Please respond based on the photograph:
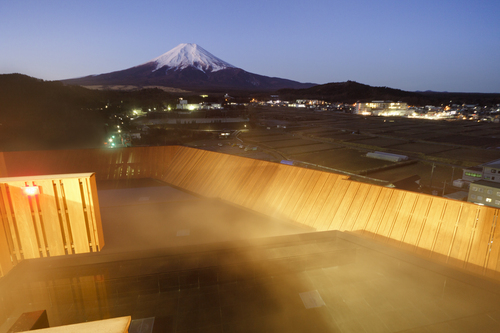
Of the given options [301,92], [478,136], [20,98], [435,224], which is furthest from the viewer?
[301,92]

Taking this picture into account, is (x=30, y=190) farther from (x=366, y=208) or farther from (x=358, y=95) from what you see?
(x=358, y=95)

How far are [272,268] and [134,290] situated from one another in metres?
2.38

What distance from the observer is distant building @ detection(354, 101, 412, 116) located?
97819mm

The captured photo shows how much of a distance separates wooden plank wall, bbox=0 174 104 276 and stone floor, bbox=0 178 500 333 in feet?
0.96

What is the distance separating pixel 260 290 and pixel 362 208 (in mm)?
3075

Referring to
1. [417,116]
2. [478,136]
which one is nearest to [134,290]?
[478,136]

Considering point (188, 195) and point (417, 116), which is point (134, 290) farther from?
point (417, 116)

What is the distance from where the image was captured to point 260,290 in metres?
4.28

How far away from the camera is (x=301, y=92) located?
549ft

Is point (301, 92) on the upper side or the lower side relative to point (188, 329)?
upper

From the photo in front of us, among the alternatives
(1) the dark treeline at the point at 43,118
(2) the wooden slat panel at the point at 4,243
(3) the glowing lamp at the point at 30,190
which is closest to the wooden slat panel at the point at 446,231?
(3) the glowing lamp at the point at 30,190

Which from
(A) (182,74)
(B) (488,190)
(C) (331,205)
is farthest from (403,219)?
(A) (182,74)

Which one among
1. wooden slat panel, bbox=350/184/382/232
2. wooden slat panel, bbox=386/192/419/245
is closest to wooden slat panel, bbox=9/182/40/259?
wooden slat panel, bbox=350/184/382/232

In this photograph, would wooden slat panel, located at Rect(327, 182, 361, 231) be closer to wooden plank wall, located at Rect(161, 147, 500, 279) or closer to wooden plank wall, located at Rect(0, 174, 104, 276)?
wooden plank wall, located at Rect(161, 147, 500, 279)
